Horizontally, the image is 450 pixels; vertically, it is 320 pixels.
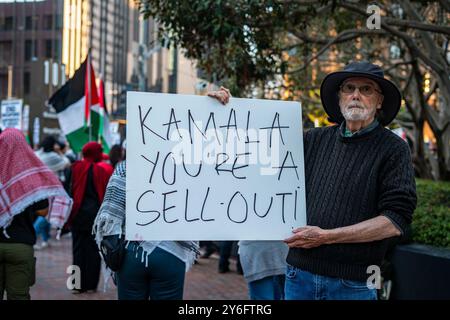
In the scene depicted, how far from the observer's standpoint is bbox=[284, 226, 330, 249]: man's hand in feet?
10.1

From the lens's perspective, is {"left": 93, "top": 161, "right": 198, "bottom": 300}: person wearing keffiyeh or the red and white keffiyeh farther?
the red and white keffiyeh

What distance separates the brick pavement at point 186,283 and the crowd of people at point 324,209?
11.1ft

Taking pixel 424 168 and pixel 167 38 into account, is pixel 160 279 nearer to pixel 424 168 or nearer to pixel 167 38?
pixel 167 38

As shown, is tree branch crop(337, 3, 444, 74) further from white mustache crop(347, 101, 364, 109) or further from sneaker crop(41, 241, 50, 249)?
sneaker crop(41, 241, 50, 249)

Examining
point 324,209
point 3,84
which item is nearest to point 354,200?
point 324,209

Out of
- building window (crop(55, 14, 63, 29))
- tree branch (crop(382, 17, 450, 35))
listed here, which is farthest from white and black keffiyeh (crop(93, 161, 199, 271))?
building window (crop(55, 14, 63, 29))

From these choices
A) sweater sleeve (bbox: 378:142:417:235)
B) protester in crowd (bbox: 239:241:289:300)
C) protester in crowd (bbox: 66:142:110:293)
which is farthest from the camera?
protester in crowd (bbox: 66:142:110:293)

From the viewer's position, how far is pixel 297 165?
3475 mm

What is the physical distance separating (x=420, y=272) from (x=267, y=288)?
6.27 feet

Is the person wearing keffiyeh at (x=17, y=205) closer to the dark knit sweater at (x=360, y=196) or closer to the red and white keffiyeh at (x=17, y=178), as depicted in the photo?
the red and white keffiyeh at (x=17, y=178)

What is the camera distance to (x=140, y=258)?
13.2ft

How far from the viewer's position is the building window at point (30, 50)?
4566cm

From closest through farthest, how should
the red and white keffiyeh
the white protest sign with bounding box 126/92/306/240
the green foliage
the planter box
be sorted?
1. the white protest sign with bounding box 126/92/306/240
2. the red and white keffiyeh
3. the planter box
4. the green foliage
